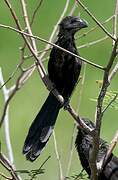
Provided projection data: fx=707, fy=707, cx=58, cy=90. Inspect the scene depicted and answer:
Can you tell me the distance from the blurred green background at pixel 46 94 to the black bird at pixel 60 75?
1.74 metres

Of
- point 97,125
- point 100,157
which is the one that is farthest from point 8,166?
point 100,157

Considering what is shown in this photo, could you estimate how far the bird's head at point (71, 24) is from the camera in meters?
3.71

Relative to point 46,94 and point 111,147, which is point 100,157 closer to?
point 111,147

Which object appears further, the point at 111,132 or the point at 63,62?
the point at 111,132

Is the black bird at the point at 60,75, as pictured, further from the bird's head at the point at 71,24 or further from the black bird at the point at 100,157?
the black bird at the point at 100,157

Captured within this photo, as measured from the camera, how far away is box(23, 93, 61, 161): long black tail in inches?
135

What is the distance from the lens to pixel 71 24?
383 cm

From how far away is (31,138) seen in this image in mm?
3539

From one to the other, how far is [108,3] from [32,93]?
87.8 inches

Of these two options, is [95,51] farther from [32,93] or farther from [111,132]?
[111,132]

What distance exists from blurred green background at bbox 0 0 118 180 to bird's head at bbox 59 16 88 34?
6.42 feet

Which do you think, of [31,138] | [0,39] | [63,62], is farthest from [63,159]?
[0,39]

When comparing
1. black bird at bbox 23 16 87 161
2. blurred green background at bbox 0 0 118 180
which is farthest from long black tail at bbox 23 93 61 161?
blurred green background at bbox 0 0 118 180

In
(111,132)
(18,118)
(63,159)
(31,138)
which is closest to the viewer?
(31,138)
